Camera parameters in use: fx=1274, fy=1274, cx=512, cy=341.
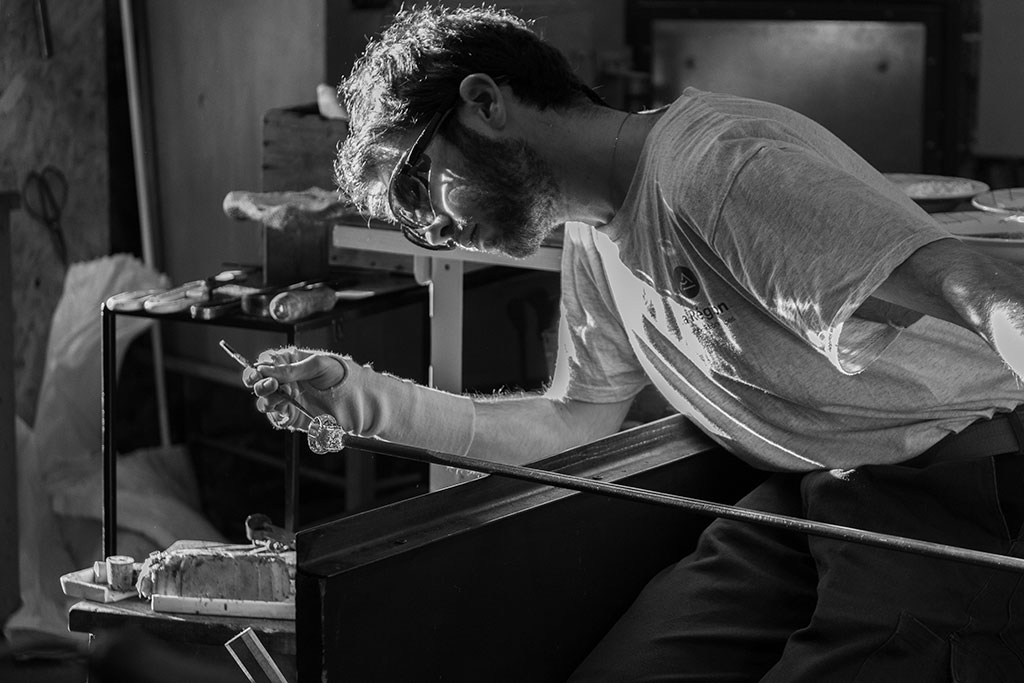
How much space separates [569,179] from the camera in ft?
4.36

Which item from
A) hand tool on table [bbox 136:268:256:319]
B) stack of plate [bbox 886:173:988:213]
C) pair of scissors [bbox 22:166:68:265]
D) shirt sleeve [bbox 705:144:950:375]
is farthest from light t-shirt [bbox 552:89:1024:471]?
pair of scissors [bbox 22:166:68:265]

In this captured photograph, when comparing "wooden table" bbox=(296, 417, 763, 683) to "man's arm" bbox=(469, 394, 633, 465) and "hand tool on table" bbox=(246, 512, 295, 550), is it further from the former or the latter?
"hand tool on table" bbox=(246, 512, 295, 550)

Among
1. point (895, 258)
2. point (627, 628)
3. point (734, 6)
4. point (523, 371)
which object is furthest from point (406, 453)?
point (734, 6)

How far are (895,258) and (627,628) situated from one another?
50 cm

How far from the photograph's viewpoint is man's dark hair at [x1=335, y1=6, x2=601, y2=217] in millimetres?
1322

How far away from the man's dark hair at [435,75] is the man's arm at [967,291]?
459 mm

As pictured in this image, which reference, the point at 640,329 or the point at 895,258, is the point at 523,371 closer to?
the point at 640,329

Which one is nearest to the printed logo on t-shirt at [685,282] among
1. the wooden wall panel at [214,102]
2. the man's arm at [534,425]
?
the man's arm at [534,425]

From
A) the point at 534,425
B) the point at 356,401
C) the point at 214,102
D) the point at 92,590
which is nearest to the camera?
the point at 356,401

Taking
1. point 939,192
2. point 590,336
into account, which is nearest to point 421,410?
point 590,336

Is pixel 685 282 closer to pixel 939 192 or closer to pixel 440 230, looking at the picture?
pixel 440 230

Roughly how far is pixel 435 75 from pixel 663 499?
19.9 inches

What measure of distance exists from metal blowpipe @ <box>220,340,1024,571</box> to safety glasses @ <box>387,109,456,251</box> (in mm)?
240

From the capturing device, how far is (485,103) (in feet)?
4.31
